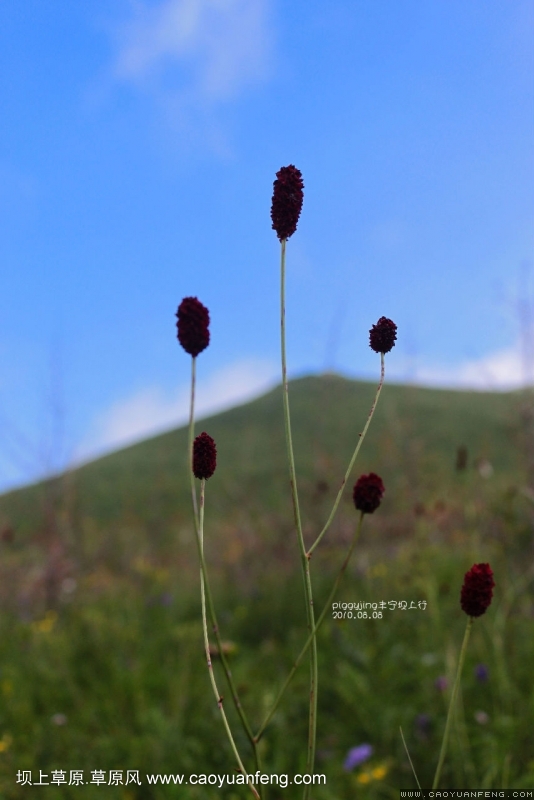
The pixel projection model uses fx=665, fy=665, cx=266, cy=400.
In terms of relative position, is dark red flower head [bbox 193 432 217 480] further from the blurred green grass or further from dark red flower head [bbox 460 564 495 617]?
the blurred green grass

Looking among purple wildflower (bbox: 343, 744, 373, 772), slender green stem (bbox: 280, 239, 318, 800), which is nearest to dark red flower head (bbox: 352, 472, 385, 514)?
slender green stem (bbox: 280, 239, 318, 800)

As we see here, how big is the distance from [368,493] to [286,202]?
1.65 feet

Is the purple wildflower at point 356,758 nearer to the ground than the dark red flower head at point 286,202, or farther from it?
nearer to the ground

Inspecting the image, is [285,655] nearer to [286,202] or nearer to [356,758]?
[356,758]

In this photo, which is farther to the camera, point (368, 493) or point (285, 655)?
point (285, 655)

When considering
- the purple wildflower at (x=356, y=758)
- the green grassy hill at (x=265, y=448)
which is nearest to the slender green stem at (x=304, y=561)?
the purple wildflower at (x=356, y=758)

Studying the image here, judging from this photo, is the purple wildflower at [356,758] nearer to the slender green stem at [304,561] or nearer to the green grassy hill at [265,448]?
the slender green stem at [304,561]

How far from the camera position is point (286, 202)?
106cm

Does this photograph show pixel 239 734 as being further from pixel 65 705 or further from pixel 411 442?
pixel 411 442

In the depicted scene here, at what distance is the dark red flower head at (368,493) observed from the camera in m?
1.13

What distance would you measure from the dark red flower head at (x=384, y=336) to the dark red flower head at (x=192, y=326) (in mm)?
294

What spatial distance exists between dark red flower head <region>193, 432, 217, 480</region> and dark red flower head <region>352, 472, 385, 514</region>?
260 millimetres

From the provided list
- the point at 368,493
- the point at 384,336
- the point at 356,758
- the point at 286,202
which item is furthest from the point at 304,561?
the point at 356,758

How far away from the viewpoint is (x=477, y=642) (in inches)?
145
